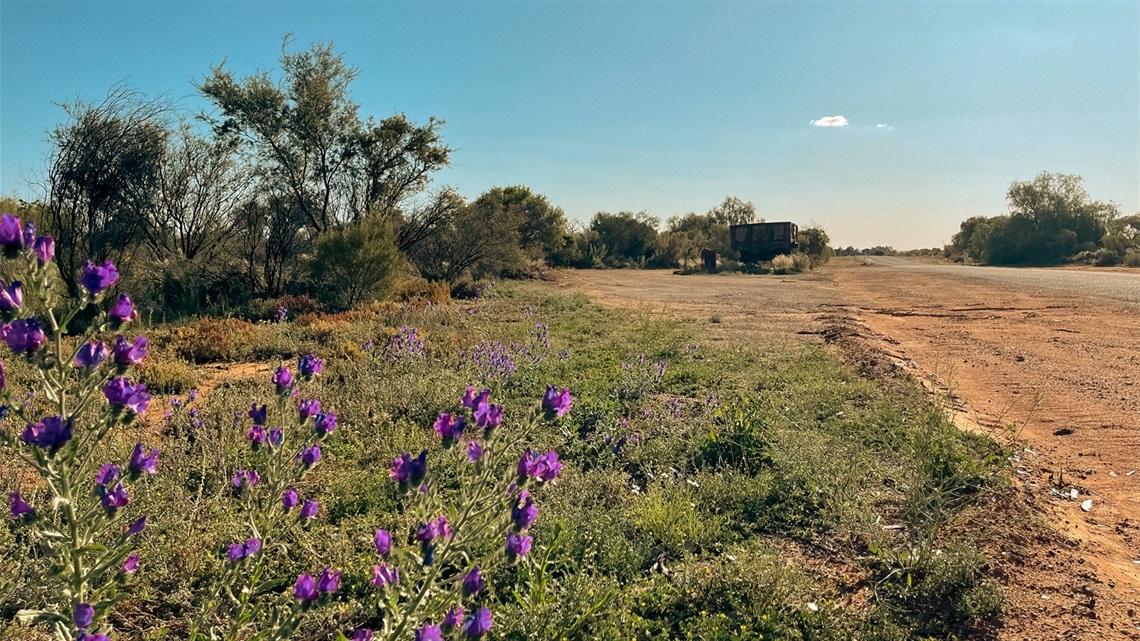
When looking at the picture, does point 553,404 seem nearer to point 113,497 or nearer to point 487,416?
point 487,416

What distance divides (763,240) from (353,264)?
30758 millimetres

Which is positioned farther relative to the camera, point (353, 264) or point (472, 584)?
point (353, 264)

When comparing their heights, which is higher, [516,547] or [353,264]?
[353,264]

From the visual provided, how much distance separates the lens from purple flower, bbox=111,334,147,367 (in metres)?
1.57

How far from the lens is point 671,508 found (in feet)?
11.6

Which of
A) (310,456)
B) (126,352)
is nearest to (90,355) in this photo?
(126,352)

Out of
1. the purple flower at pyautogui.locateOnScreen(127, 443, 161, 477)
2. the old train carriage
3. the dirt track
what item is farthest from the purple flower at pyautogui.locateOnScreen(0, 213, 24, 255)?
the old train carriage

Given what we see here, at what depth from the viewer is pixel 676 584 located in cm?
295

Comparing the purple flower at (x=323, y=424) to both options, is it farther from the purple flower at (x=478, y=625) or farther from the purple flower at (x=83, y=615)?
the purple flower at (x=478, y=625)

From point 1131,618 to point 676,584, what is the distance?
1984 millimetres

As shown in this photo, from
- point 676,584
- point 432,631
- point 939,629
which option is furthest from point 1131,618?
point 432,631

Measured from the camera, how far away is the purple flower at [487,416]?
5.80 feet

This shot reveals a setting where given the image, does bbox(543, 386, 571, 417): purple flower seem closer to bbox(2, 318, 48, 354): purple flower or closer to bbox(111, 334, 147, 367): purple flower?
bbox(111, 334, 147, 367): purple flower

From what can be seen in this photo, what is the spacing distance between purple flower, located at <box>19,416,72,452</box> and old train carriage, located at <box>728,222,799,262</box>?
38721mm
